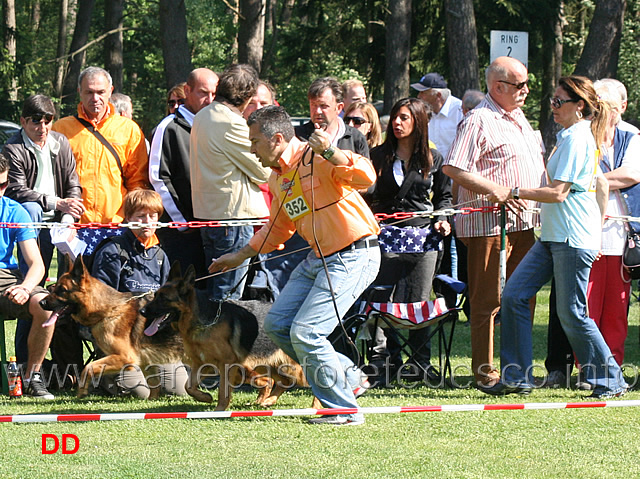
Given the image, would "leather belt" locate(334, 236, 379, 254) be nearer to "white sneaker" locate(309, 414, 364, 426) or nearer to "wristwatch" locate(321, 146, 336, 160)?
"wristwatch" locate(321, 146, 336, 160)

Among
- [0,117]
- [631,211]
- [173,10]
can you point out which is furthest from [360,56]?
[631,211]

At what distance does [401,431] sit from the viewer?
5.39 m

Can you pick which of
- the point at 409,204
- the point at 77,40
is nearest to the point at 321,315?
the point at 409,204

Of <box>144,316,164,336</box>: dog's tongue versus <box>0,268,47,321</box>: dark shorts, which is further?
<box>0,268,47,321</box>: dark shorts

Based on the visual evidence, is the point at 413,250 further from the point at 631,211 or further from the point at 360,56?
the point at 360,56

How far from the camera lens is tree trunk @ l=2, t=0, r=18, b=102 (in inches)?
1015

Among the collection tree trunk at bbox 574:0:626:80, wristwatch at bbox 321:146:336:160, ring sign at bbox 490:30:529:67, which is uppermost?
tree trunk at bbox 574:0:626:80

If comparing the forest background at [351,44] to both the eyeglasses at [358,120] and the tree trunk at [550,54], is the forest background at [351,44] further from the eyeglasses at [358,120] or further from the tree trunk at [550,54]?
the eyeglasses at [358,120]

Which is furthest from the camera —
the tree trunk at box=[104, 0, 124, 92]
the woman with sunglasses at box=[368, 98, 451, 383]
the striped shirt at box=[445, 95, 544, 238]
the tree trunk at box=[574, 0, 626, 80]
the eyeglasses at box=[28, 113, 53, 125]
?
the tree trunk at box=[104, 0, 124, 92]

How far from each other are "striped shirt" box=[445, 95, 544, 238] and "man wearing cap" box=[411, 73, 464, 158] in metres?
3.09

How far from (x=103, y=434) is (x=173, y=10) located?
13.0 meters

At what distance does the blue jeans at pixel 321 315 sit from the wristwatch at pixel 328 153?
62 centimetres

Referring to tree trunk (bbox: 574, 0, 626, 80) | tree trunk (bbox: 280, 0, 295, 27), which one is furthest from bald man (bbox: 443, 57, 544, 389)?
tree trunk (bbox: 280, 0, 295, 27)

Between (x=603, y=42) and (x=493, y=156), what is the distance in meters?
10.4
